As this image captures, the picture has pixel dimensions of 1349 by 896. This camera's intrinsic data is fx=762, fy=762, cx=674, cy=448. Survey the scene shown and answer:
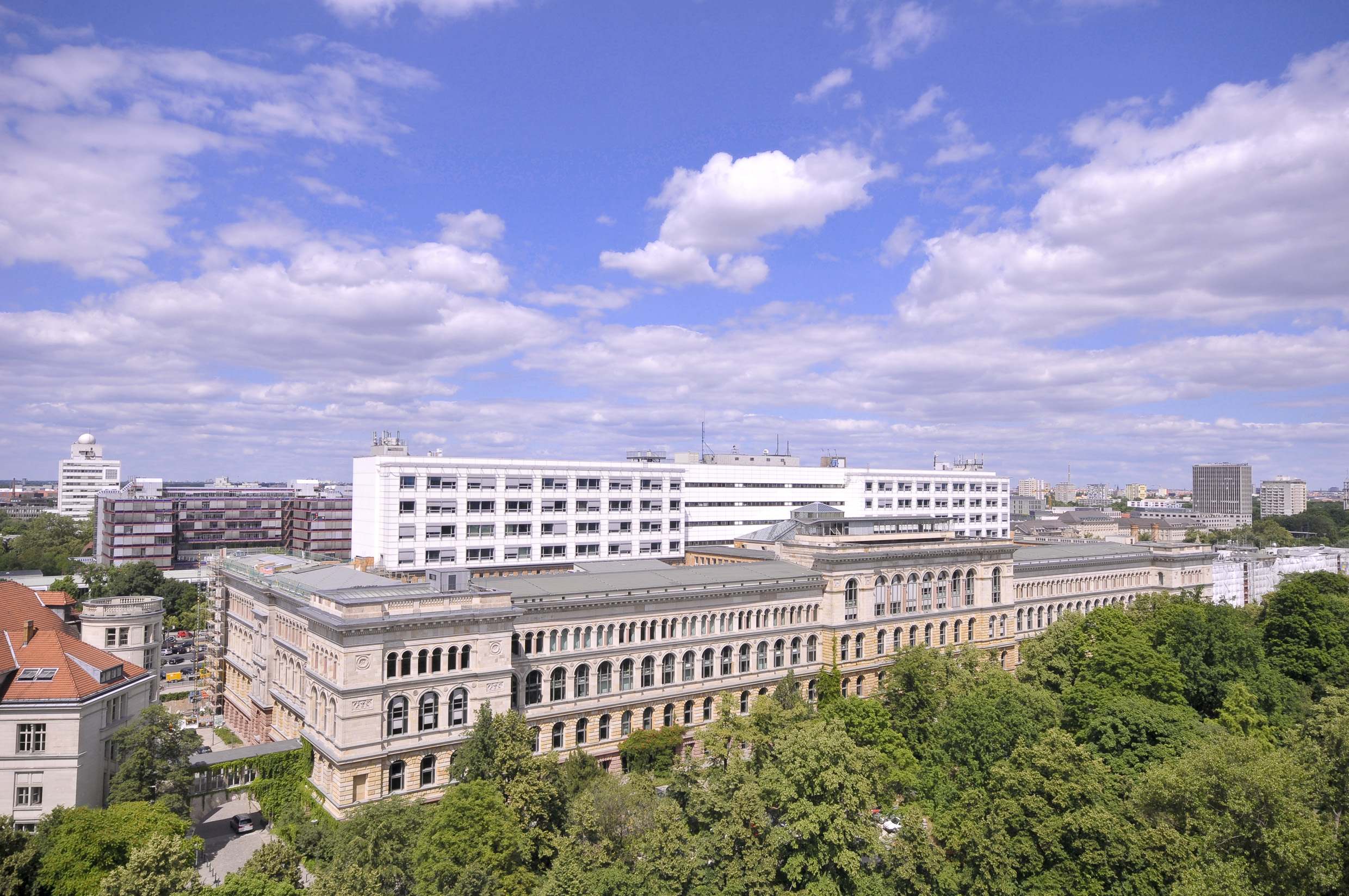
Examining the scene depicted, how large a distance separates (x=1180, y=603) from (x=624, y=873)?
10008 centimetres

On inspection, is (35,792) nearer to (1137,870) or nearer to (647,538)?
(647,538)

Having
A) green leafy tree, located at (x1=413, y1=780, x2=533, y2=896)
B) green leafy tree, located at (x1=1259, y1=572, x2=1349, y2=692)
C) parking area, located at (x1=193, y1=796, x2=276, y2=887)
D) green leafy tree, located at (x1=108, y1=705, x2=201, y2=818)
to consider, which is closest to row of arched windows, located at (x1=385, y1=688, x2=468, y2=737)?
green leafy tree, located at (x1=413, y1=780, x2=533, y2=896)

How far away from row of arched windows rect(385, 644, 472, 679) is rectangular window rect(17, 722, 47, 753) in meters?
28.7

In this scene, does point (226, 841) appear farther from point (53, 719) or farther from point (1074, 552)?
point (1074, 552)

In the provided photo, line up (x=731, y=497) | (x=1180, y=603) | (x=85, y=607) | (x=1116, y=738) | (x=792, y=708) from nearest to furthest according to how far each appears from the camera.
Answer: (x=1116, y=738), (x=792, y=708), (x=85, y=607), (x=1180, y=603), (x=731, y=497)

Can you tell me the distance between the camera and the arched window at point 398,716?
62.2m

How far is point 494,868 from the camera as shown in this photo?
163 feet

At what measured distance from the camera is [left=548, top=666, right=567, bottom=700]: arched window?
73.5 m

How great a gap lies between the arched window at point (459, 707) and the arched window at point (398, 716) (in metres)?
3.73

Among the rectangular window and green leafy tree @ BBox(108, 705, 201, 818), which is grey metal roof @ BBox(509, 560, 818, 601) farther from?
the rectangular window

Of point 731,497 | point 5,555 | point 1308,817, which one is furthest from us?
point 5,555

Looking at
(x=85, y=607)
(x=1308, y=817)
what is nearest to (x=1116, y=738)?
(x=1308, y=817)

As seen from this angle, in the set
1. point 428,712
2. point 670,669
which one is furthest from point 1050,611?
point 428,712

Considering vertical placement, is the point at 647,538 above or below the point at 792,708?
above
